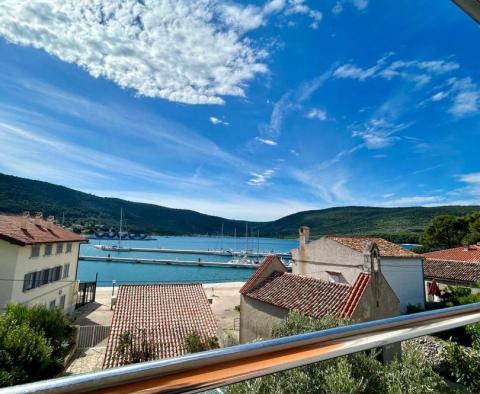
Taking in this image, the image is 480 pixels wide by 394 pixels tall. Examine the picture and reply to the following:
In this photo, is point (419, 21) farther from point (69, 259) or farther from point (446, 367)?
point (69, 259)

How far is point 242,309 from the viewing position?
1145 cm

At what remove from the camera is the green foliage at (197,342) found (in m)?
9.42

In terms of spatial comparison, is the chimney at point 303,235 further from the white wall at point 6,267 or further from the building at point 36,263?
the white wall at point 6,267

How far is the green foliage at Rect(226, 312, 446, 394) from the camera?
2.71 meters

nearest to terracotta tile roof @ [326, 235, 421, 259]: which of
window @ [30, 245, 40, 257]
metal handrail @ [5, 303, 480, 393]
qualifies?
window @ [30, 245, 40, 257]

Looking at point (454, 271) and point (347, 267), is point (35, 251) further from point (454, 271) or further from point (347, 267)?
point (454, 271)

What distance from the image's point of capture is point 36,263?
14.3 m

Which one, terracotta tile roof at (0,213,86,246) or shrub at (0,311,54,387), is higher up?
terracotta tile roof at (0,213,86,246)

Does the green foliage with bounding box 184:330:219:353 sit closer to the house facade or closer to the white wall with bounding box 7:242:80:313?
the white wall with bounding box 7:242:80:313

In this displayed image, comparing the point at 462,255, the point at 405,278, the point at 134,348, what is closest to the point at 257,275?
the point at 134,348

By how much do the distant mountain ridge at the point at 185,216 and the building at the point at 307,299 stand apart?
3671cm

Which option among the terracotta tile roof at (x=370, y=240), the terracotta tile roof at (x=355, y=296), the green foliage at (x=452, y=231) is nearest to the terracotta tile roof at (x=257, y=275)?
the terracotta tile roof at (x=355, y=296)

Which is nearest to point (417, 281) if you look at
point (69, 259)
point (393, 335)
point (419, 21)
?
point (419, 21)

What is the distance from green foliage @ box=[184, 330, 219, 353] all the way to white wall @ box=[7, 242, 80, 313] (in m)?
7.79
